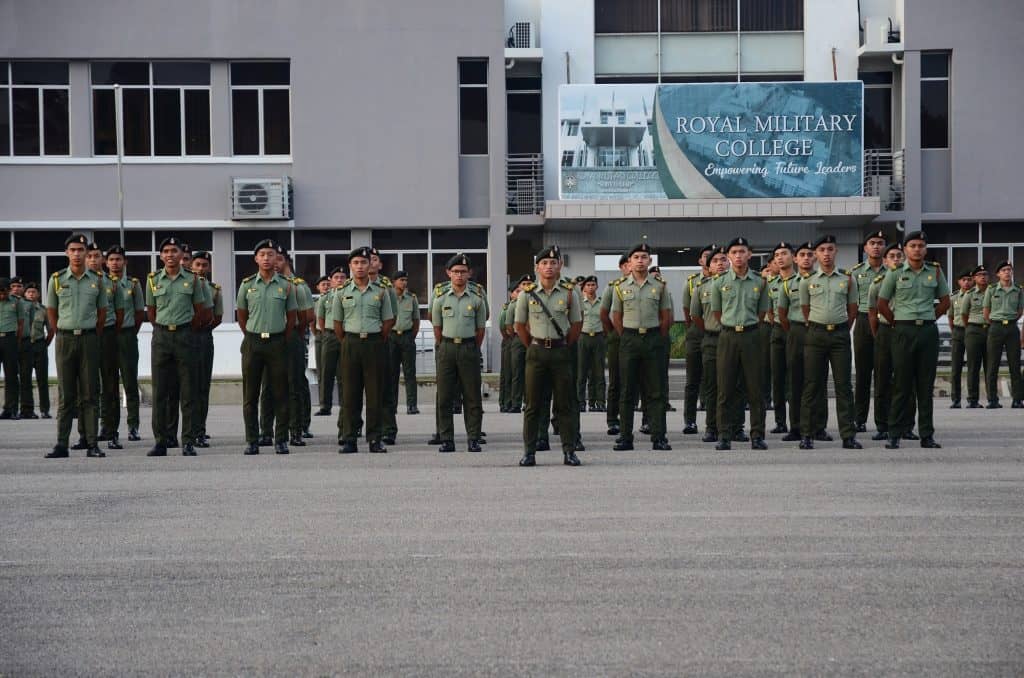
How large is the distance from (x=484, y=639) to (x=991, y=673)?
7.56 ft

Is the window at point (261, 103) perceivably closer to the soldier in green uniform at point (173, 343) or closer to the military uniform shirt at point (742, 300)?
the soldier in green uniform at point (173, 343)

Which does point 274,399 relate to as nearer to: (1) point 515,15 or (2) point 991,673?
(2) point 991,673

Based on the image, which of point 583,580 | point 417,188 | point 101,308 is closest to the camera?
point 583,580

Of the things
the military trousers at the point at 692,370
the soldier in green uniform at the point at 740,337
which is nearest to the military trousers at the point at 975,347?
the military trousers at the point at 692,370

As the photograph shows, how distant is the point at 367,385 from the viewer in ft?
52.7

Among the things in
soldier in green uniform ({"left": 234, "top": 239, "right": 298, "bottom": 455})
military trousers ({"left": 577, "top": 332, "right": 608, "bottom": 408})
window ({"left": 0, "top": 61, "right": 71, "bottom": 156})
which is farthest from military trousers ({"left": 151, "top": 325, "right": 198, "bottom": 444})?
window ({"left": 0, "top": 61, "right": 71, "bottom": 156})

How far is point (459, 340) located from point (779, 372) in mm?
4626

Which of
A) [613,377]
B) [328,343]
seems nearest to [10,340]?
[328,343]

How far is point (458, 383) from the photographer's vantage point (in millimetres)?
16719

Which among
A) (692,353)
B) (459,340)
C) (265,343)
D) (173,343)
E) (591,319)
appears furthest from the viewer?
(591,319)

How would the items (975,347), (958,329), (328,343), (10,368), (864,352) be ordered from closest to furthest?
(864,352) < (328,343) < (10,368) < (975,347) < (958,329)

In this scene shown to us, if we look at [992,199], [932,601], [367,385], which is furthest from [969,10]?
[932,601]

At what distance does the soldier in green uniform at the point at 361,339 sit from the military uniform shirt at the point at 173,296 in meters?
1.69

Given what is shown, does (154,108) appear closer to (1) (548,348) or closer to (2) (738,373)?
(2) (738,373)
